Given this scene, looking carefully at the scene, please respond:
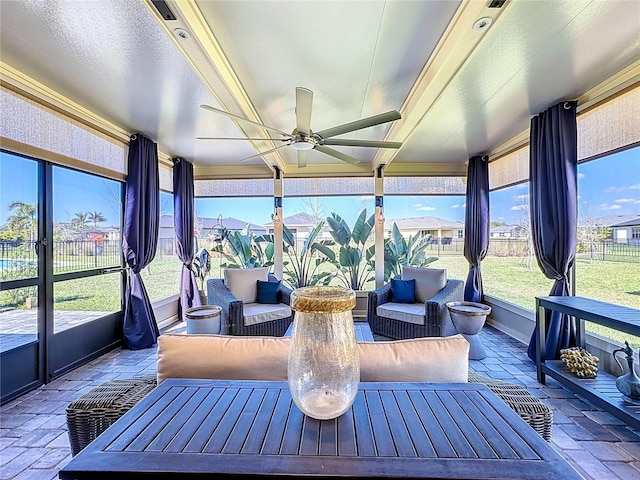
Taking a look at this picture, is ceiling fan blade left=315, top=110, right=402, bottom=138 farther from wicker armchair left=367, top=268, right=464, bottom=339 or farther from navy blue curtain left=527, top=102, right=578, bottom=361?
wicker armchair left=367, top=268, right=464, bottom=339

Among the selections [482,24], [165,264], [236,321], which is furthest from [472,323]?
[165,264]

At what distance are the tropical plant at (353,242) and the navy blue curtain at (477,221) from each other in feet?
5.47

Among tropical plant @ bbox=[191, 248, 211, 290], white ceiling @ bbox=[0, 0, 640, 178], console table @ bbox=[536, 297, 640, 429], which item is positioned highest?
white ceiling @ bbox=[0, 0, 640, 178]

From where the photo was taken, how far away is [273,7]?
2.00m

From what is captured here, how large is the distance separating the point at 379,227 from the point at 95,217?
425 cm

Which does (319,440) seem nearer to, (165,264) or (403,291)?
(403,291)

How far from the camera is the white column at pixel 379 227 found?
19.0 ft

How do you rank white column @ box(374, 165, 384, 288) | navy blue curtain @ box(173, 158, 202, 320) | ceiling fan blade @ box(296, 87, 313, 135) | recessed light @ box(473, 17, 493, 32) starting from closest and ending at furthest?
recessed light @ box(473, 17, 493, 32) → ceiling fan blade @ box(296, 87, 313, 135) → navy blue curtain @ box(173, 158, 202, 320) → white column @ box(374, 165, 384, 288)

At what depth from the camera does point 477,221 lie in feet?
17.7

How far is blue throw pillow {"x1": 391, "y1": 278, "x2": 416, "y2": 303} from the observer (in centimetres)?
467

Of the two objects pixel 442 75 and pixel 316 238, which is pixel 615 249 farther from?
pixel 316 238

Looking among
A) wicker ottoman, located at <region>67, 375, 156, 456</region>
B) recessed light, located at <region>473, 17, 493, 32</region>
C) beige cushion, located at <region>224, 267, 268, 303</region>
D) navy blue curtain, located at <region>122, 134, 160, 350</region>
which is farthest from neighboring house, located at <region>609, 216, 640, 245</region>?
navy blue curtain, located at <region>122, 134, 160, 350</region>

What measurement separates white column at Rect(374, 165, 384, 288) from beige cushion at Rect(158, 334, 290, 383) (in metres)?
4.43

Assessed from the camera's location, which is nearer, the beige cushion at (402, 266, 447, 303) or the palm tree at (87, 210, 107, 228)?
the palm tree at (87, 210, 107, 228)
